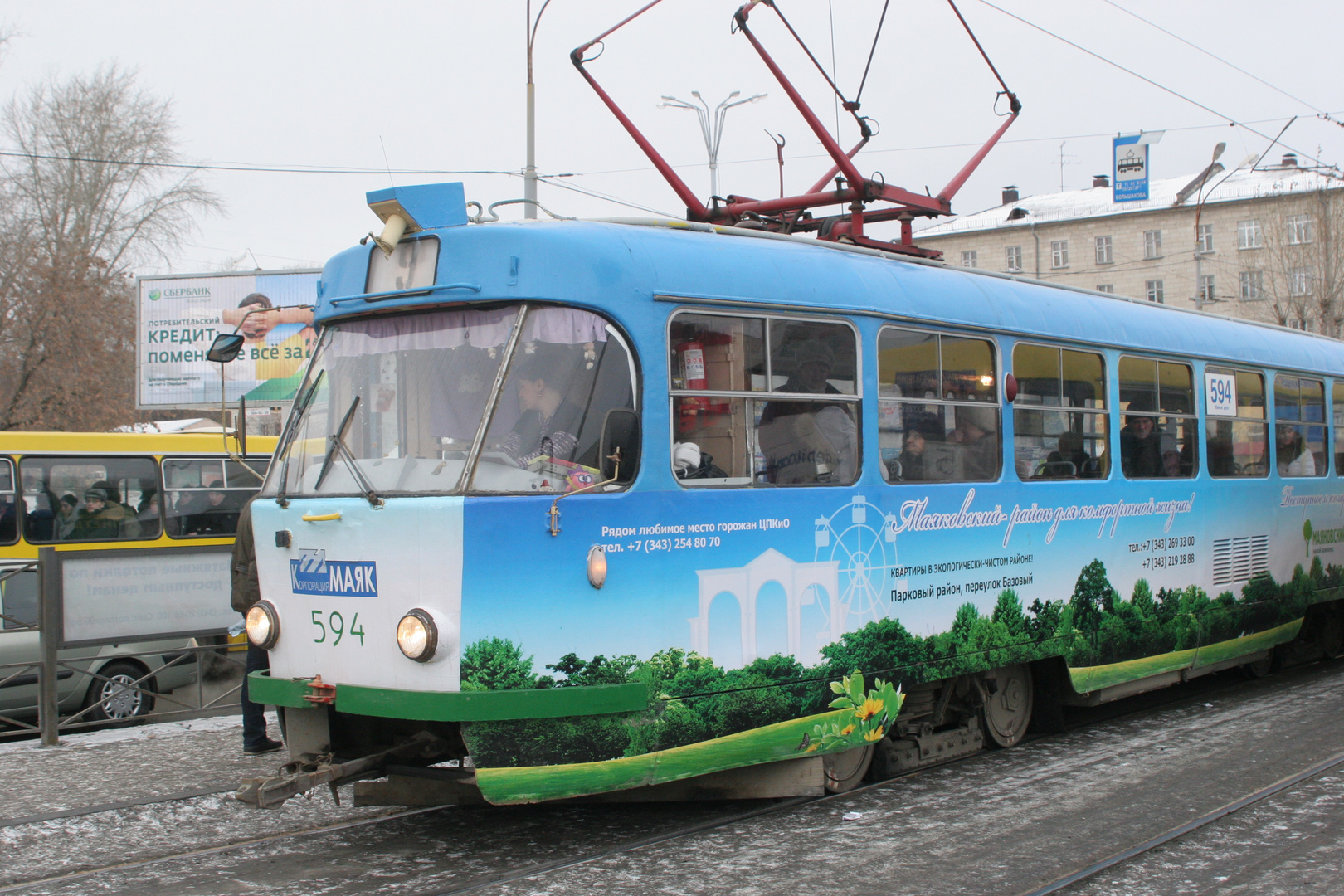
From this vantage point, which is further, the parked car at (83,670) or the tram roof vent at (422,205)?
the parked car at (83,670)

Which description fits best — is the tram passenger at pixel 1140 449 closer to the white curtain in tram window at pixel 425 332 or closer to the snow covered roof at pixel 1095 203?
the white curtain in tram window at pixel 425 332

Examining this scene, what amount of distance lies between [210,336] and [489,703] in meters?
20.9

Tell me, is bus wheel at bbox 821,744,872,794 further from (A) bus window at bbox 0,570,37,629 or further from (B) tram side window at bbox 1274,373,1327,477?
(A) bus window at bbox 0,570,37,629

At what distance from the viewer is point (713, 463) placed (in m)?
5.89

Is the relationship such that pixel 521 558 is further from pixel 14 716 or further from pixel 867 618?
pixel 14 716

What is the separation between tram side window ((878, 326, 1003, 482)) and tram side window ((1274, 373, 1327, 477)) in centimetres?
442

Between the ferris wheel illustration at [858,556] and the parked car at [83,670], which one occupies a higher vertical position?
the ferris wheel illustration at [858,556]

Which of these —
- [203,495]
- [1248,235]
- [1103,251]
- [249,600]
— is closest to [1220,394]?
[249,600]

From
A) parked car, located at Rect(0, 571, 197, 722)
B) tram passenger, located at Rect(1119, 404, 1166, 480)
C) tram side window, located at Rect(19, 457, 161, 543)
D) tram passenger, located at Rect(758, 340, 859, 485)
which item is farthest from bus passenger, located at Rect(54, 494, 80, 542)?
tram passenger, located at Rect(1119, 404, 1166, 480)

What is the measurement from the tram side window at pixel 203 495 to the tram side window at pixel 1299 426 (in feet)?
31.8

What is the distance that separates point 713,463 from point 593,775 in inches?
60.1

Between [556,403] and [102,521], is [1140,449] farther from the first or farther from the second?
[102,521]

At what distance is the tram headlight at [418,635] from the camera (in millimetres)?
5145

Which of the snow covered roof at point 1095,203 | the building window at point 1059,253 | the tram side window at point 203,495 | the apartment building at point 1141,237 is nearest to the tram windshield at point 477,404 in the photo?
the tram side window at point 203,495
